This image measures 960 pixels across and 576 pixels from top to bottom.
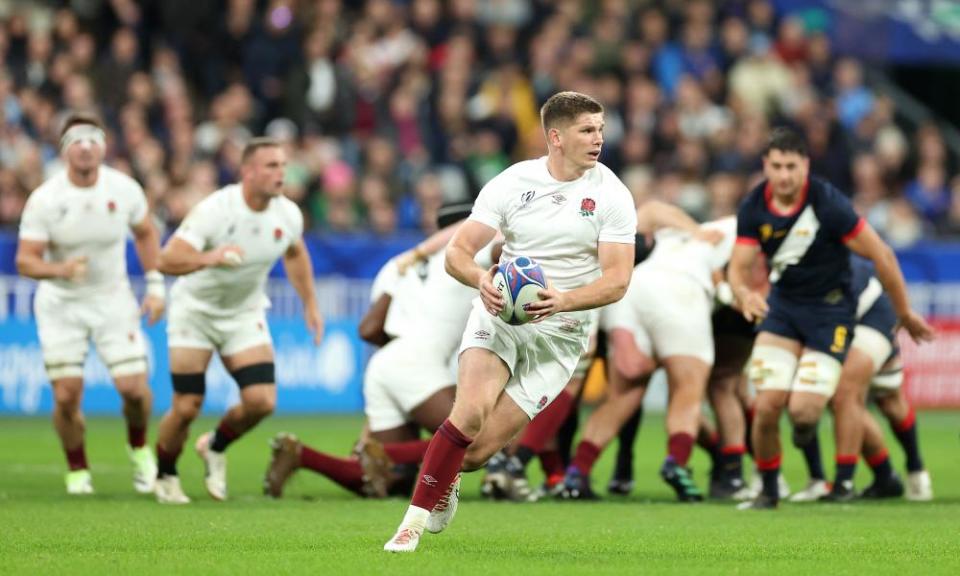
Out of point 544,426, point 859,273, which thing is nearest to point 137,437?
point 544,426

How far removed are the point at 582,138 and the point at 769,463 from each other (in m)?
3.57

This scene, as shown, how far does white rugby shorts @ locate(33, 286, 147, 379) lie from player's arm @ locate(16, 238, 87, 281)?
365mm

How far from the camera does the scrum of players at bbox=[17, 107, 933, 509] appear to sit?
11.4 meters

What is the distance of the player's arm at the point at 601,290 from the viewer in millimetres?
8383

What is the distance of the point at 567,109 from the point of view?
884 cm

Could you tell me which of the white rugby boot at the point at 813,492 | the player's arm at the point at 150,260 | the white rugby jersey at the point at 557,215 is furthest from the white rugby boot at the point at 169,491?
the white rugby boot at the point at 813,492

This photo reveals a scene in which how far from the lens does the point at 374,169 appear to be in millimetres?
22281

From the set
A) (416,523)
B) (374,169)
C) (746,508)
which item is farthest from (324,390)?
(416,523)

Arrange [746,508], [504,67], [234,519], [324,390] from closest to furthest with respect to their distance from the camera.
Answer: [234,519], [746,508], [324,390], [504,67]

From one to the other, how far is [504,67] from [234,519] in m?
14.8

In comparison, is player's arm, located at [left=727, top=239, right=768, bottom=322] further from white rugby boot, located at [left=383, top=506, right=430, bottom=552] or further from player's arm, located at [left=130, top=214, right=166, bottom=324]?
player's arm, located at [left=130, top=214, right=166, bottom=324]

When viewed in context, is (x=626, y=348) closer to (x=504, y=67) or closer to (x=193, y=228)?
(x=193, y=228)

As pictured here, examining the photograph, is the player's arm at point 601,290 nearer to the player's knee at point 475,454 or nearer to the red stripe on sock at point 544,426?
the player's knee at point 475,454

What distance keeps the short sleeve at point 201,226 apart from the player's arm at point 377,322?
1.53m
